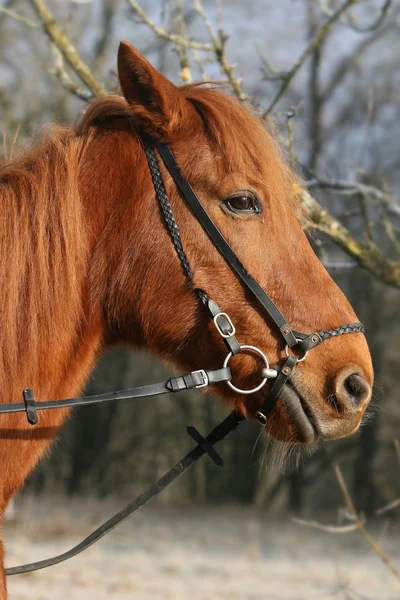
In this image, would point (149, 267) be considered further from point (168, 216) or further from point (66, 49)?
point (66, 49)

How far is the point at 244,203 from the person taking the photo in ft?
7.77

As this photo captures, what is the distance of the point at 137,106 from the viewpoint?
7.82 feet

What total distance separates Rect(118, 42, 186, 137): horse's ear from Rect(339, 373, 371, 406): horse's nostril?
3.39 feet

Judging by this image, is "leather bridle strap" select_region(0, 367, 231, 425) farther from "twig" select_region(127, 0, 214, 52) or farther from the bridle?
"twig" select_region(127, 0, 214, 52)

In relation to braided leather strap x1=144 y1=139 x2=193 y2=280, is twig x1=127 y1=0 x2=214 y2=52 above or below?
A: above

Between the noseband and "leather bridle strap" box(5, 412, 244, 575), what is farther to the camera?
"leather bridle strap" box(5, 412, 244, 575)

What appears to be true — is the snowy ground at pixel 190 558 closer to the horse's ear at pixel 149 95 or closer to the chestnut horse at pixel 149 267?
the chestnut horse at pixel 149 267

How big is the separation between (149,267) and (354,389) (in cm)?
79

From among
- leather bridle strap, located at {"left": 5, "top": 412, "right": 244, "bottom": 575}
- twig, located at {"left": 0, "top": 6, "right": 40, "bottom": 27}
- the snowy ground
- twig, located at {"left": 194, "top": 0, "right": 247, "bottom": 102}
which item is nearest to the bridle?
leather bridle strap, located at {"left": 5, "top": 412, "right": 244, "bottom": 575}

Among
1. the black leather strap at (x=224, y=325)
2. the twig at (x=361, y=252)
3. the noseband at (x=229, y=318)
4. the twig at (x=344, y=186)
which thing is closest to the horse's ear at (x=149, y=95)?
the noseband at (x=229, y=318)

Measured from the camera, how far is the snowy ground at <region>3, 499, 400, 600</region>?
685 centimetres

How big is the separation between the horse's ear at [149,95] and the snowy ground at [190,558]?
4.18 meters

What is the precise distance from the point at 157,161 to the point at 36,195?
1.39ft

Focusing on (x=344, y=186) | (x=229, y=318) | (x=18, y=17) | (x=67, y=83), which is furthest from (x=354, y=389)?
(x=18, y=17)
